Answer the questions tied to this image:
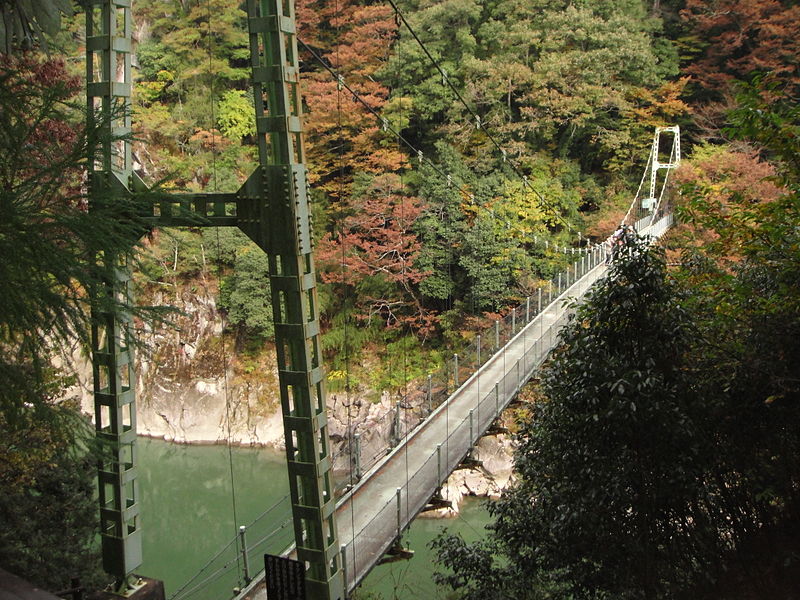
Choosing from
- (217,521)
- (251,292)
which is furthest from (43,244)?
(251,292)

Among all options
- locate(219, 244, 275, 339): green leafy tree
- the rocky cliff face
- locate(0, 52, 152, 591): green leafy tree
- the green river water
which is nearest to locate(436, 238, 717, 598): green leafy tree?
locate(0, 52, 152, 591): green leafy tree

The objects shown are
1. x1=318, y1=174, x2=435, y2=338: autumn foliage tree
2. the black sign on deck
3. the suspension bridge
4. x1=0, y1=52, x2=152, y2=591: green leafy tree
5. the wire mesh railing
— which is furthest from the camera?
x1=318, y1=174, x2=435, y2=338: autumn foliage tree

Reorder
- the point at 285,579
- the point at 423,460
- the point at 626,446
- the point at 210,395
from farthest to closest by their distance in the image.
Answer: the point at 210,395 → the point at 423,460 → the point at 626,446 → the point at 285,579

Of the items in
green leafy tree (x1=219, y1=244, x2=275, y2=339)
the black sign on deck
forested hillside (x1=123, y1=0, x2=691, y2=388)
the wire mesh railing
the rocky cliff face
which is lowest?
the wire mesh railing

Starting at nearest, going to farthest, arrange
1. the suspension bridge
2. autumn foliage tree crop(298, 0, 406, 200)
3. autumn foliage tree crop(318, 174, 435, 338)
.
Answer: the suspension bridge, autumn foliage tree crop(318, 174, 435, 338), autumn foliage tree crop(298, 0, 406, 200)

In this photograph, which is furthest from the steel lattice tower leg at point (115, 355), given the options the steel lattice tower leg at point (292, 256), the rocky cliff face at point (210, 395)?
the rocky cliff face at point (210, 395)

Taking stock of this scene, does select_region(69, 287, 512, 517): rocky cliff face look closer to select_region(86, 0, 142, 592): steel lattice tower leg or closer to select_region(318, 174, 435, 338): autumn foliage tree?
select_region(318, 174, 435, 338): autumn foliage tree

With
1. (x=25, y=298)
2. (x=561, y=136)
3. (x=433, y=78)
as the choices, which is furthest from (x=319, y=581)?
(x=561, y=136)

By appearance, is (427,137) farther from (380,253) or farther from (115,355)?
(115,355)
